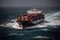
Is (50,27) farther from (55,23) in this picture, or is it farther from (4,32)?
(4,32)

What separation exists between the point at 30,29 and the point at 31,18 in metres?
0.20

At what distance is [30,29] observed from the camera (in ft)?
9.80

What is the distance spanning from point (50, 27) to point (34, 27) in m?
0.28

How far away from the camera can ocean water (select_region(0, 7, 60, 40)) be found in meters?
2.92

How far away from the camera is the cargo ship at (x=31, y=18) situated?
2986 millimetres

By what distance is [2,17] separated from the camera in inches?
119

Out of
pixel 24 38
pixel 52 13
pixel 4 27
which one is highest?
pixel 52 13

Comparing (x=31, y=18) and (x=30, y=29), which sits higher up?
(x=31, y=18)

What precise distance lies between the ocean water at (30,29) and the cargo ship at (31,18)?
0.21ft

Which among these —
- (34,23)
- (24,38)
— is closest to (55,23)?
(34,23)

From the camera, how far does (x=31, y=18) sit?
119 inches

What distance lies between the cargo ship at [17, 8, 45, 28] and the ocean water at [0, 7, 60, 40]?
2.6 inches

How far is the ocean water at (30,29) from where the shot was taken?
115 inches

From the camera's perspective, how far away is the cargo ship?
2986mm
